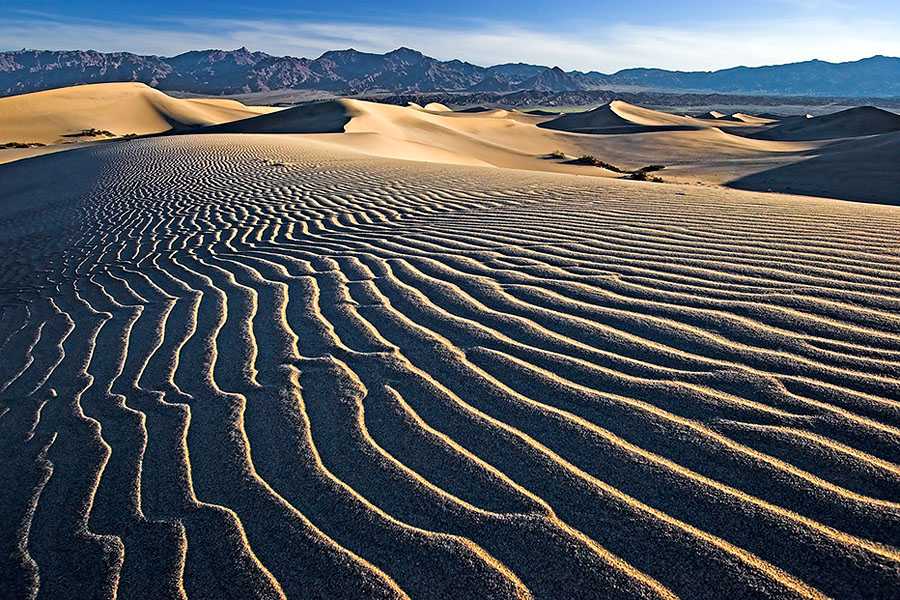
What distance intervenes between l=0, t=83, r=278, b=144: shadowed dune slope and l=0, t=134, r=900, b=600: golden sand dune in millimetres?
41613

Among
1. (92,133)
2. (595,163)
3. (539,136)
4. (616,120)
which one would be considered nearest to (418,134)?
(539,136)

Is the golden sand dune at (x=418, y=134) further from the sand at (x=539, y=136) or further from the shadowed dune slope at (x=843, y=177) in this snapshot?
the shadowed dune slope at (x=843, y=177)

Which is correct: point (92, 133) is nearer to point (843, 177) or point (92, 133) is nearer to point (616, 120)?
point (616, 120)

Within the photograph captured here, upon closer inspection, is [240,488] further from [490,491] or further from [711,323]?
[711,323]

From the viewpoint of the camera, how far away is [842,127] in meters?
38.1

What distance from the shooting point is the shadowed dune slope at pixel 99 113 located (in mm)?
40688

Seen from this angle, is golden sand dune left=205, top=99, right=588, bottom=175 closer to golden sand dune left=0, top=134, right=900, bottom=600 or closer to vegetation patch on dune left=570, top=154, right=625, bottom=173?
vegetation patch on dune left=570, top=154, right=625, bottom=173

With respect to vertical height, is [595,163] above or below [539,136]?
below

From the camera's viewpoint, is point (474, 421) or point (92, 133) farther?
point (92, 133)

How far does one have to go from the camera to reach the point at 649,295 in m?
3.36

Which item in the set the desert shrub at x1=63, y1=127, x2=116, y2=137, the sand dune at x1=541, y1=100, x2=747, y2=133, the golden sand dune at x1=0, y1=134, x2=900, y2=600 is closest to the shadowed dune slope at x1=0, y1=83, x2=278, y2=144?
the desert shrub at x1=63, y1=127, x2=116, y2=137

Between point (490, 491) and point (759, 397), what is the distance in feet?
3.67

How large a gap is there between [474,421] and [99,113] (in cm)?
5589

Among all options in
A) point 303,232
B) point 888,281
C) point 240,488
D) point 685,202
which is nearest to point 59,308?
point 303,232
